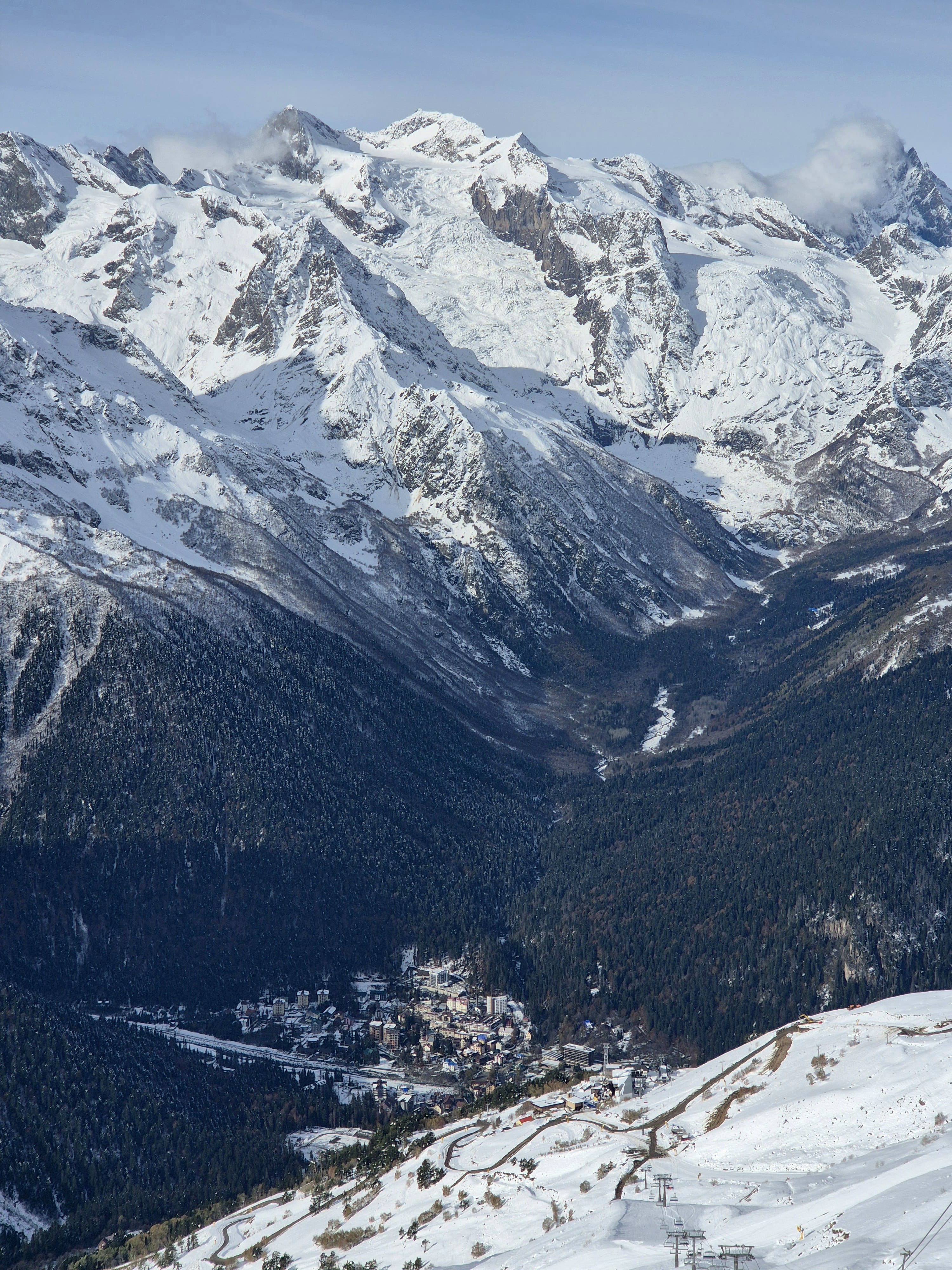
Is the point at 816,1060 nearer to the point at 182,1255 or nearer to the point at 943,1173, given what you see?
the point at 943,1173

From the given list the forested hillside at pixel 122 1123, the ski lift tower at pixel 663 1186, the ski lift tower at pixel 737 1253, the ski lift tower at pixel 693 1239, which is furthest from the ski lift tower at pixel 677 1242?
the forested hillside at pixel 122 1123

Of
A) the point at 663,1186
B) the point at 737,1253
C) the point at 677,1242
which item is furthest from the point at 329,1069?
the point at 737,1253

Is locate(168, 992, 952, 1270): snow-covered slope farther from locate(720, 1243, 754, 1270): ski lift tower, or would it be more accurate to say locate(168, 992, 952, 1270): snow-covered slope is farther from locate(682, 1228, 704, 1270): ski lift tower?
locate(720, 1243, 754, 1270): ski lift tower

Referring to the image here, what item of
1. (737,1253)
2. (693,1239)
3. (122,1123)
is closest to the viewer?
(737,1253)

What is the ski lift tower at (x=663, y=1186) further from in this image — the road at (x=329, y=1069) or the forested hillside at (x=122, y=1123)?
the road at (x=329, y=1069)

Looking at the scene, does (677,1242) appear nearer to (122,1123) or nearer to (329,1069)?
(122,1123)

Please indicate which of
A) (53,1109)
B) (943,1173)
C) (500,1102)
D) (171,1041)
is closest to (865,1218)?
(943,1173)
